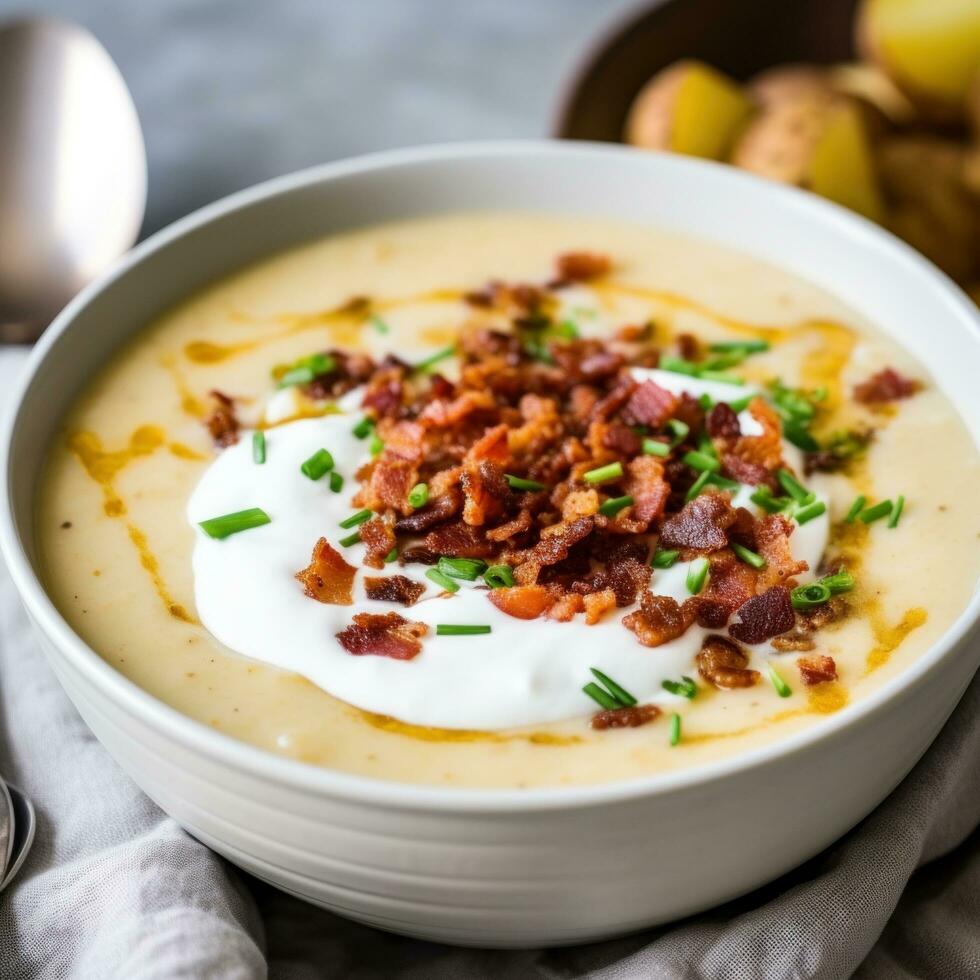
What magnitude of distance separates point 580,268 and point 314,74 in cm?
222

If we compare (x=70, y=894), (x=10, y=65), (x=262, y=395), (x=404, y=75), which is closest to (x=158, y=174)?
(x=10, y=65)

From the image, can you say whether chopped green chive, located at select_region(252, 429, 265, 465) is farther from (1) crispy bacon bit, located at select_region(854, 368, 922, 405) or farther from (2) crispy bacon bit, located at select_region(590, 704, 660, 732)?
(1) crispy bacon bit, located at select_region(854, 368, 922, 405)

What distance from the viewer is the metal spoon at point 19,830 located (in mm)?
1938

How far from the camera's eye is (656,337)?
251cm

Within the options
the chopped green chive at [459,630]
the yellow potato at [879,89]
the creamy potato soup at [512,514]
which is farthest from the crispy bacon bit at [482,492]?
the yellow potato at [879,89]

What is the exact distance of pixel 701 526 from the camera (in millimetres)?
1966

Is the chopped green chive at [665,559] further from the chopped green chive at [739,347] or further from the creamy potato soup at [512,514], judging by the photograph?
the chopped green chive at [739,347]

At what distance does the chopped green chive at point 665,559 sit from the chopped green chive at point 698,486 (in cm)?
14

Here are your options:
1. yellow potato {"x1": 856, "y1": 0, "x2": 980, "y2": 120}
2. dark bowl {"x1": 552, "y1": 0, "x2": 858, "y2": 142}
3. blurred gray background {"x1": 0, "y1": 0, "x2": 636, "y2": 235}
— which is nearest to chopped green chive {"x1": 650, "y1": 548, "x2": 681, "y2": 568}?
dark bowl {"x1": 552, "y1": 0, "x2": 858, "y2": 142}

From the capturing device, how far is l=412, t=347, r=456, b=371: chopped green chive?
95.6 inches

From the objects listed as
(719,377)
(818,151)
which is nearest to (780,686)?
(719,377)

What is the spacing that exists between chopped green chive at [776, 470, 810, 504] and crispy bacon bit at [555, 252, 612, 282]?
0.74 m

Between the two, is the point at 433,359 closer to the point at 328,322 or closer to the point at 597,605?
the point at 328,322

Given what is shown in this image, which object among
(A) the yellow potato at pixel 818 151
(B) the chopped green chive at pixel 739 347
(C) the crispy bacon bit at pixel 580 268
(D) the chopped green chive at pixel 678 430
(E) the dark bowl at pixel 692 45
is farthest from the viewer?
(E) the dark bowl at pixel 692 45
